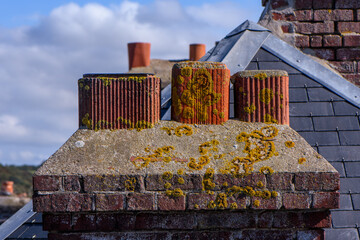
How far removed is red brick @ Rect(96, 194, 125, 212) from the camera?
2.03 metres

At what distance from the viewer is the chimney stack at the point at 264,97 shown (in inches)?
90.6

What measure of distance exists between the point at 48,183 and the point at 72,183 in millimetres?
96

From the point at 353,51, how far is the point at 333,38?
0.86 feet

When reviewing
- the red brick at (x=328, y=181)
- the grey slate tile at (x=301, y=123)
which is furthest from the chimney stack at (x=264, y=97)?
the grey slate tile at (x=301, y=123)

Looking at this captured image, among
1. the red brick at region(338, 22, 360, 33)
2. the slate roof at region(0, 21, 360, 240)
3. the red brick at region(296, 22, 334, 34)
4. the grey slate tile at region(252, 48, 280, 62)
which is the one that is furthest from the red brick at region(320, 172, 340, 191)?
the red brick at region(338, 22, 360, 33)

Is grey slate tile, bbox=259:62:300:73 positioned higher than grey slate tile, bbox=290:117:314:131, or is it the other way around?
grey slate tile, bbox=259:62:300:73

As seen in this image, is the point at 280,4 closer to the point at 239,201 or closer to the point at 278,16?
the point at 278,16

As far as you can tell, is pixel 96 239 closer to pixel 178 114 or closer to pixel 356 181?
pixel 178 114

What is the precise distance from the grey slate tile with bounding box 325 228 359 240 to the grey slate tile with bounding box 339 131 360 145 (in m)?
0.87

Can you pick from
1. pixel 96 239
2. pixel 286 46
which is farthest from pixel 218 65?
pixel 286 46

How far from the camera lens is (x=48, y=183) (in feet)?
6.73

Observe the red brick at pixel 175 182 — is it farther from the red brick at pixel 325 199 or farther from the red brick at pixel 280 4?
the red brick at pixel 280 4

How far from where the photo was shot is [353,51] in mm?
5672

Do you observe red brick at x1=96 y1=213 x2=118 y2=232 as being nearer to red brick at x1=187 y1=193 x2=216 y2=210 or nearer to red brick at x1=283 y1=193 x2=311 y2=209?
red brick at x1=187 y1=193 x2=216 y2=210
